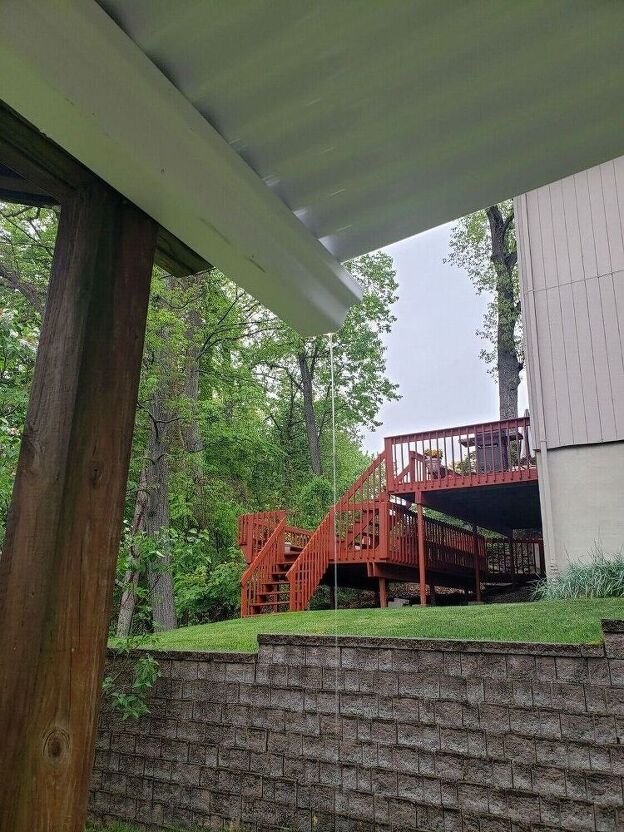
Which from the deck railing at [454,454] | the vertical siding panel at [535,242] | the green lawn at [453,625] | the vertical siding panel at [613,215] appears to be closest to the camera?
the green lawn at [453,625]

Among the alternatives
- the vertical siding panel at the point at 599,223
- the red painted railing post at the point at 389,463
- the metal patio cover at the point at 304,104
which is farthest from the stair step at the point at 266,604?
the metal patio cover at the point at 304,104

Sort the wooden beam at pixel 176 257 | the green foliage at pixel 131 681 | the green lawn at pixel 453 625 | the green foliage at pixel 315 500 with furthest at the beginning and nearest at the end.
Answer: the green foliage at pixel 315 500
the green lawn at pixel 453 625
the green foliage at pixel 131 681
the wooden beam at pixel 176 257

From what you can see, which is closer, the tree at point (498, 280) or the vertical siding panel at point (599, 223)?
the vertical siding panel at point (599, 223)

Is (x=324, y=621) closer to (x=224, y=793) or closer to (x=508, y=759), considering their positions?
(x=224, y=793)

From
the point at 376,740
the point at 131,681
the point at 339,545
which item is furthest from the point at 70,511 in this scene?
the point at 339,545

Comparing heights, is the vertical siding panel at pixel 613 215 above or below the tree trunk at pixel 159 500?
above

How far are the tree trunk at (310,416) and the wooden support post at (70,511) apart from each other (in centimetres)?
1339

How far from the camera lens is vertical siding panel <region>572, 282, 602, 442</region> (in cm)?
711

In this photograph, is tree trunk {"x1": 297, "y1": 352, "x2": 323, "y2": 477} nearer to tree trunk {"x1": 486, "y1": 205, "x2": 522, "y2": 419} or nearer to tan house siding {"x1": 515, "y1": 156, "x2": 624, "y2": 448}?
tree trunk {"x1": 486, "y1": 205, "x2": 522, "y2": 419}

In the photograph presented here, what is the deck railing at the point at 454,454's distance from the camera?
8.77 metres

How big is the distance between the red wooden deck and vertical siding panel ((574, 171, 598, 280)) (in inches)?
90.9

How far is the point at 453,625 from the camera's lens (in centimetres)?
475

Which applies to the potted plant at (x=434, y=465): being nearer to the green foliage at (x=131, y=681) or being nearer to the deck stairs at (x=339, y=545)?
the deck stairs at (x=339, y=545)

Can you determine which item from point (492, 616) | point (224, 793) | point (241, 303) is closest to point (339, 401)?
point (241, 303)
